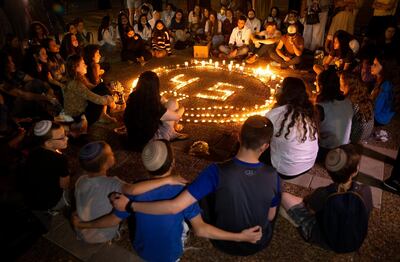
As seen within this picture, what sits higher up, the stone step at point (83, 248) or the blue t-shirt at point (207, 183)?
the blue t-shirt at point (207, 183)

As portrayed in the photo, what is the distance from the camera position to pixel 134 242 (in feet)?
9.57

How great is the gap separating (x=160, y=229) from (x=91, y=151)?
969 mm

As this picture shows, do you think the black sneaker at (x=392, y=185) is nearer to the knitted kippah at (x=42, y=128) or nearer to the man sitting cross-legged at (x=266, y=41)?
the knitted kippah at (x=42, y=128)

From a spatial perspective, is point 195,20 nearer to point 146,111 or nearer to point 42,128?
point 146,111

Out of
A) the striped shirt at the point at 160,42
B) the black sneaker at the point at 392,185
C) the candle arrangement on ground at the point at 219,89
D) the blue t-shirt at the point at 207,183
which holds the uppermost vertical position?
the striped shirt at the point at 160,42

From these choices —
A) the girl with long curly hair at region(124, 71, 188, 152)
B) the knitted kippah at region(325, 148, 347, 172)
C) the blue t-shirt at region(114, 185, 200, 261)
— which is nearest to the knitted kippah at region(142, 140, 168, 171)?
the blue t-shirt at region(114, 185, 200, 261)

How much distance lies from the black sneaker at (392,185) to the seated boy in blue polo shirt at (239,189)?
2.35 metres

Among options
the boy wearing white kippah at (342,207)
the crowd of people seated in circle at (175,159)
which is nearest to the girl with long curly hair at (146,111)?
the crowd of people seated in circle at (175,159)

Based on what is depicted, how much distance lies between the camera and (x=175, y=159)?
4.82m

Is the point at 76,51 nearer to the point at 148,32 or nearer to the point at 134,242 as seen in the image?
the point at 148,32

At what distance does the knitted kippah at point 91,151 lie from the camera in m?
2.91

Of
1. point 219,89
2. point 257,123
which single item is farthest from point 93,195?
point 219,89

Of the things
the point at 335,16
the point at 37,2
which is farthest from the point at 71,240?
the point at 37,2

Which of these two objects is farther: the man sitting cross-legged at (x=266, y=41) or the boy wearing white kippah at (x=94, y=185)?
the man sitting cross-legged at (x=266, y=41)
